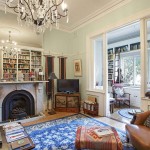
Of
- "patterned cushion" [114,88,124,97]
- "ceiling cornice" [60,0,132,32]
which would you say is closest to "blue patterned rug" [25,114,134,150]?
"patterned cushion" [114,88,124,97]

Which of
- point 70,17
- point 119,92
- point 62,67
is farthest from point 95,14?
point 119,92

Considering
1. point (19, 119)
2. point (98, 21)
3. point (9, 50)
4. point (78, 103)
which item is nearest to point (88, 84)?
point (78, 103)

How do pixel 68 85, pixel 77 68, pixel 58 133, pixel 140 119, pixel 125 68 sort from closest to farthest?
pixel 140 119
pixel 58 133
pixel 68 85
pixel 77 68
pixel 125 68

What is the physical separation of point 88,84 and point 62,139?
7.81 ft

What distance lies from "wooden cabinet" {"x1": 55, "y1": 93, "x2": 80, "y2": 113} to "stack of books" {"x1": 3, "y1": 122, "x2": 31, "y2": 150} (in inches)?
96.7

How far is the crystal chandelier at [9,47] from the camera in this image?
12.5ft

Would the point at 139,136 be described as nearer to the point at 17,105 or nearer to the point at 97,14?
the point at 17,105

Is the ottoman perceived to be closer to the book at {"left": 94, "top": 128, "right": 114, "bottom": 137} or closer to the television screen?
the book at {"left": 94, "top": 128, "right": 114, "bottom": 137}

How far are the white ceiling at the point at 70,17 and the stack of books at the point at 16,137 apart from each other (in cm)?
273

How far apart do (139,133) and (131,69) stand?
15.0 ft

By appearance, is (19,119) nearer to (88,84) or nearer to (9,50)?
(9,50)

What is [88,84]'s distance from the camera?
470 cm

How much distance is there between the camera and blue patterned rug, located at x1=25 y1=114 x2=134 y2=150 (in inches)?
94.5

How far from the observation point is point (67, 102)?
4648mm
